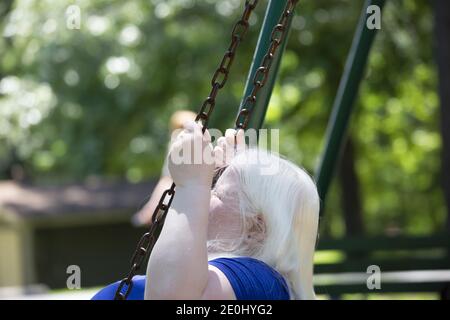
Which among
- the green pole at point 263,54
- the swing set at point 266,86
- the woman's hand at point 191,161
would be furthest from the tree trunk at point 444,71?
the woman's hand at point 191,161

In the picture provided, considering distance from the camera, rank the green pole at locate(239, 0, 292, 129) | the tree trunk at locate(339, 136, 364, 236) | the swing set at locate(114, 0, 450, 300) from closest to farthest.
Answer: the swing set at locate(114, 0, 450, 300) < the green pole at locate(239, 0, 292, 129) < the tree trunk at locate(339, 136, 364, 236)

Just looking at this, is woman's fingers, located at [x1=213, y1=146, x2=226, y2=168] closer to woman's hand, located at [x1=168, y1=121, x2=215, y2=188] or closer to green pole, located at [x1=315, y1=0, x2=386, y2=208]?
woman's hand, located at [x1=168, y1=121, x2=215, y2=188]

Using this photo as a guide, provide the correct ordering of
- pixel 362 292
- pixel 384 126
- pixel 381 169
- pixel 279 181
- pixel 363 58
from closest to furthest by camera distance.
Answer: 1. pixel 279 181
2. pixel 363 58
3. pixel 362 292
4. pixel 384 126
5. pixel 381 169

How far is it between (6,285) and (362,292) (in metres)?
18.3

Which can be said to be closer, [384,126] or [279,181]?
[279,181]

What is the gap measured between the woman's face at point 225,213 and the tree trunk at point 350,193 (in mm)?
9254

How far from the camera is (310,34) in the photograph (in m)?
9.27

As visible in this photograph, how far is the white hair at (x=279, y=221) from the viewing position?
2.02m

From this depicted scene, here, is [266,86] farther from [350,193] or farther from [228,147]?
[350,193]

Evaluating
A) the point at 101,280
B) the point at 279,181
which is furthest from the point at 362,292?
the point at 101,280

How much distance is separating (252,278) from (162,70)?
7.72 meters

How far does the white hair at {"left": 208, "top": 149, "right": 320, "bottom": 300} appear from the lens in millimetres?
2018

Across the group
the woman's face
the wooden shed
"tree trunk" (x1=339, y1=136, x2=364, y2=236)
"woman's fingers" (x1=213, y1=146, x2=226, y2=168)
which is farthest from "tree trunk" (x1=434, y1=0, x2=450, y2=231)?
the wooden shed
